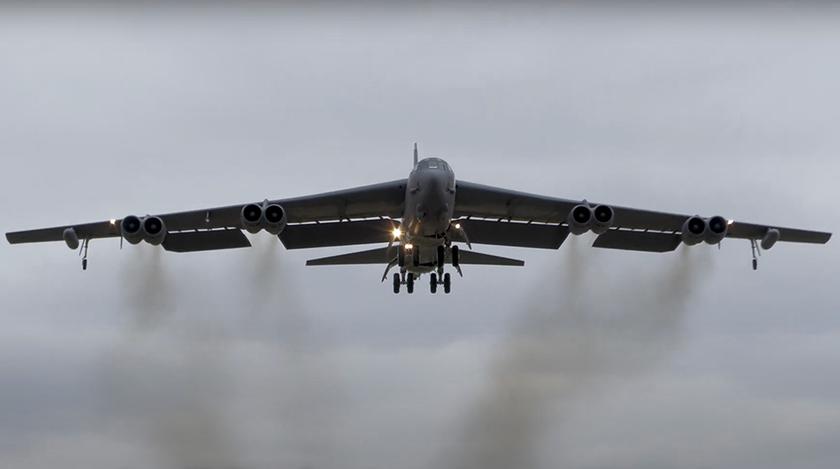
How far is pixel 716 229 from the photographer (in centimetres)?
3005

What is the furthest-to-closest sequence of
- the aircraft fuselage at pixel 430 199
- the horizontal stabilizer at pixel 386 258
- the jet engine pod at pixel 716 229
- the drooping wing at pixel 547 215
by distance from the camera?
the horizontal stabilizer at pixel 386 258 → the drooping wing at pixel 547 215 → the jet engine pod at pixel 716 229 → the aircraft fuselage at pixel 430 199

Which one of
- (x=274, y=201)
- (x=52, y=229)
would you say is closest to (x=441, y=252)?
(x=274, y=201)

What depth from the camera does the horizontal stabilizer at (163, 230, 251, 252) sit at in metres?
32.8

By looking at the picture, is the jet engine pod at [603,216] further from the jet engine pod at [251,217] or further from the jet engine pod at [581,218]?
the jet engine pod at [251,217]

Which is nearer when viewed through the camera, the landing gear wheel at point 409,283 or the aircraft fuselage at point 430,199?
the aircraft fuselage at point 430,199

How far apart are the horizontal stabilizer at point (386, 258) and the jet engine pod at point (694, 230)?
4788 mm

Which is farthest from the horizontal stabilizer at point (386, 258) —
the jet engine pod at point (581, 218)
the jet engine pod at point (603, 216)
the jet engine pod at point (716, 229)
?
the jet engine pod at point (716, 229)

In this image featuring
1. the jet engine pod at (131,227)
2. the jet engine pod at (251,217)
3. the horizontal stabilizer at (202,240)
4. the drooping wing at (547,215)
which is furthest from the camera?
the horizontal stabilizer at (202,240)

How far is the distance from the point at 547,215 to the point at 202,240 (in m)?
9.72

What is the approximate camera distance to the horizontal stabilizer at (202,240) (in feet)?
108

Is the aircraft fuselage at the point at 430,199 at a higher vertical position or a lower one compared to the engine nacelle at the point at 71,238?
higher

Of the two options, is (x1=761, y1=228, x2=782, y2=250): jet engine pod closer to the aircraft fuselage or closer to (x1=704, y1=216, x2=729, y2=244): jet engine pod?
(x1=704, y1=216, x2=729, y2=244): jet engine pod

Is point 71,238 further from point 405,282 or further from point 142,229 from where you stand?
point 405,282

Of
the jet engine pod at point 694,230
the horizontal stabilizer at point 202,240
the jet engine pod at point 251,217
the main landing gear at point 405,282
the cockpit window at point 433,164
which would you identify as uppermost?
the cockpit window at point 433,164
